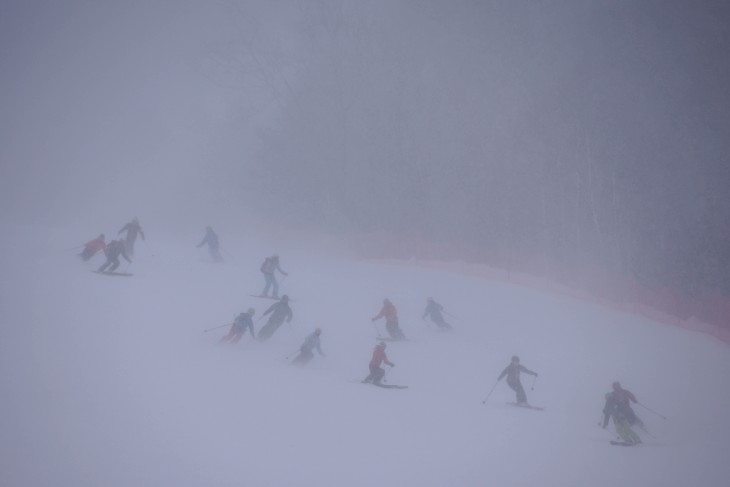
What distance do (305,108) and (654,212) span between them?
23.6 m

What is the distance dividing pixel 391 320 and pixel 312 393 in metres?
4.66

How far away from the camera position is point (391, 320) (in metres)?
13.8

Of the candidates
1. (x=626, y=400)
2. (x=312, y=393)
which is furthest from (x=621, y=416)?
(x=312, y=393)

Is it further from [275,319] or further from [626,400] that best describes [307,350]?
[626,400]

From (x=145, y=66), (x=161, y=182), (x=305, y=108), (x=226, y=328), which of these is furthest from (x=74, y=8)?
(x=226, y=328)

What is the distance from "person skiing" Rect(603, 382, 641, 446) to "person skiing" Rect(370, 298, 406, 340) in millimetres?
5976

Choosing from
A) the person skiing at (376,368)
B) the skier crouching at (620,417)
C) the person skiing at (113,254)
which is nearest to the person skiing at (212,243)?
the person skiing at (113,254)

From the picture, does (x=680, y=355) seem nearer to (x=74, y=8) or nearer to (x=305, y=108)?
(x=305, y=108)

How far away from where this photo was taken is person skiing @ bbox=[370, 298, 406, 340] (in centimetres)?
1359

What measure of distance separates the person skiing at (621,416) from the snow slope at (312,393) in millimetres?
295

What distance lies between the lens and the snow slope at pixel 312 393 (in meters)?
6.80

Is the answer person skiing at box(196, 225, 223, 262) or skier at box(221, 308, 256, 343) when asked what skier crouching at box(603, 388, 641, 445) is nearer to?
skier at box(221, 308, 256, 343)

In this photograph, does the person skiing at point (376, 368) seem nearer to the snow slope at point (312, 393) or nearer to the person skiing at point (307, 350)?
the snow slope at point (312, 393)

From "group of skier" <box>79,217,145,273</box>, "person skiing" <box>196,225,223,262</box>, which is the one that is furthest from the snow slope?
"person skiing" <box>196,225,223,262</box>
